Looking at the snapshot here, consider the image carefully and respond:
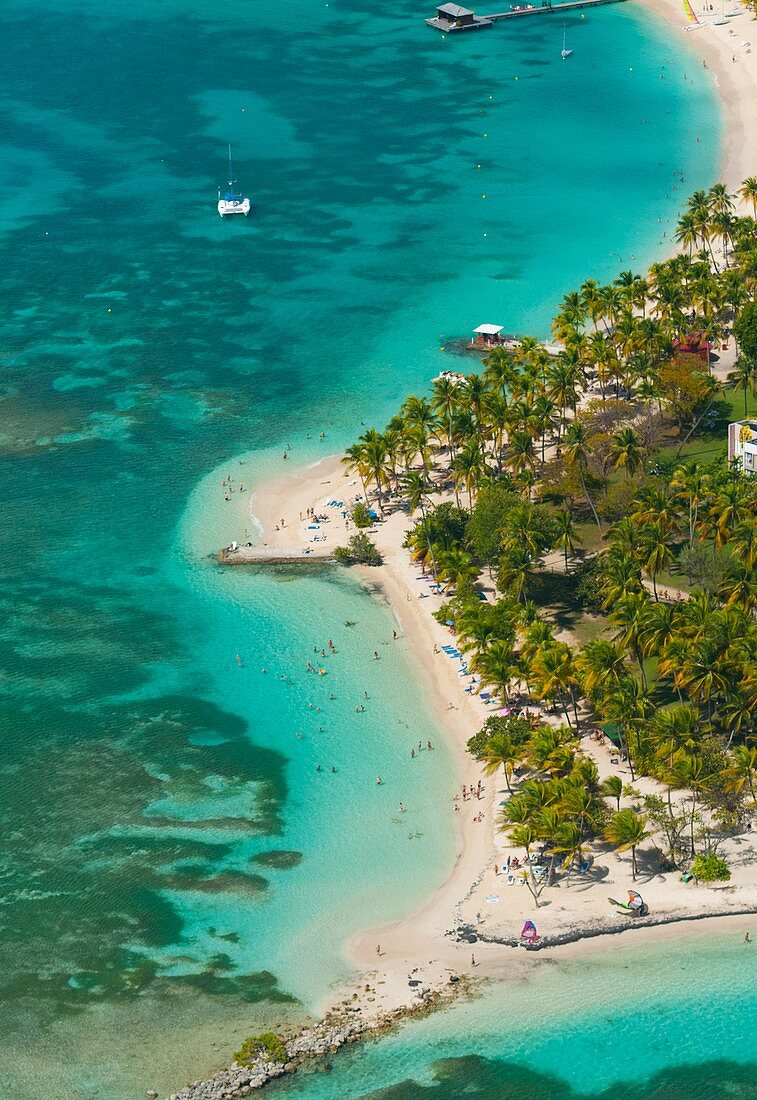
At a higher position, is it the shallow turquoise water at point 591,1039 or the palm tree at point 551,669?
the palm tree at point 551,669

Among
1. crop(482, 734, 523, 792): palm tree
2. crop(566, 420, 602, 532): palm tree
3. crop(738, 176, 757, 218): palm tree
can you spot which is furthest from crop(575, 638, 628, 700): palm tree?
crop(738, 176, 757, 218): palm tree

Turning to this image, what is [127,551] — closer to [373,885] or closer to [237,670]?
[237,670]

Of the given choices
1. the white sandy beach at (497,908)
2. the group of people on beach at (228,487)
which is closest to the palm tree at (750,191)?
the group of people on beach at (228,487)

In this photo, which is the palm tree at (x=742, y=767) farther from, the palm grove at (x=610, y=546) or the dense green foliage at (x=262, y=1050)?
the dense green foliage at (x=262, y=1050)

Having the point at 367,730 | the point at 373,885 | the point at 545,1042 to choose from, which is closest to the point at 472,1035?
the point at 545,1042

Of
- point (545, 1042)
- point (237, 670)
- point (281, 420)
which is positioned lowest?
point (545, 1042)

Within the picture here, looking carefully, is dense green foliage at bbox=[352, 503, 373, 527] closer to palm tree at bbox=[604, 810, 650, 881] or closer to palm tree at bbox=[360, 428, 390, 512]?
palm tree at bbox=[360, 428, 390, 512]
